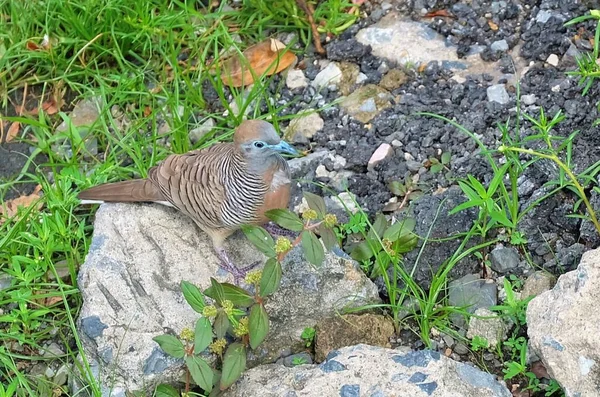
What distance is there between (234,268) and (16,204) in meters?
1.52

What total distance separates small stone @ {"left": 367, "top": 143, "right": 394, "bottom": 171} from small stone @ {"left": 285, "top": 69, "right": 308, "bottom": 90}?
72cm

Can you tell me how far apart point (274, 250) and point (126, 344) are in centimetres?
75

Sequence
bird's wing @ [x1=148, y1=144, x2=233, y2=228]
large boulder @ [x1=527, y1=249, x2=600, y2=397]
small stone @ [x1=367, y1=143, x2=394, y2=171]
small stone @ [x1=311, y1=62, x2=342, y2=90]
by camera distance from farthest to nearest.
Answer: small stone @ [x1=311, y1=62, x2=342, y2=90]
small stone @ [x1=367, y1=143, x2=394, y2=171]
bird's wing @ [x1=148, y1=144, x2=233, y2=228]
large boulder @ [x1=527, y1=249, x2=600, y2=397]

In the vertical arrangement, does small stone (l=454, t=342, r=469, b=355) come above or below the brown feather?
below

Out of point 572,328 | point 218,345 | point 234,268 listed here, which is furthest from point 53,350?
point 572,328

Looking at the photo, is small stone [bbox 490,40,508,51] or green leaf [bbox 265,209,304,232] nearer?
green leaf [bbox 265,209,304,232]

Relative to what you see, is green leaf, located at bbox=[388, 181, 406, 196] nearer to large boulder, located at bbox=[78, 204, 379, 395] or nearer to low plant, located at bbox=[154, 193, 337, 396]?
large boulder, located at bbox=[78, 204, 379, 395]

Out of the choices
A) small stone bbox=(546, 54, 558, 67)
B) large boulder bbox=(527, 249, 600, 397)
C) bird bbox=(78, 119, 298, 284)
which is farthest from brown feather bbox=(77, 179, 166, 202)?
small stone bbox=(546, 54, 558, 67)

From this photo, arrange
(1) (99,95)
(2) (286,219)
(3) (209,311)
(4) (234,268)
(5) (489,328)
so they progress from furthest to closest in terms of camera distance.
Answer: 1. (1) (99,95)
2. (4) (234,268)
3. (5) (489,328)
4. (2) (286,219)
5. (3) (209,311)

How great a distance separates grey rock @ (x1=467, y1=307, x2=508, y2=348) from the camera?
11.6ft

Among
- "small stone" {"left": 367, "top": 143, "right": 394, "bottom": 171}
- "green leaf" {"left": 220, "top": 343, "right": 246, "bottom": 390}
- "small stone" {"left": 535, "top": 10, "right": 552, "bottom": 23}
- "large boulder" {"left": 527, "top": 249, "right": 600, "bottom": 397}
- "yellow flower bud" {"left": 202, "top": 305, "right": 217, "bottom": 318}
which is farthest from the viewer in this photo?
"small stone" {"left": 535, "top": 10, "right": 552, "bottom": 23}

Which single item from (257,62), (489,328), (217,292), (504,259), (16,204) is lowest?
(16,204)

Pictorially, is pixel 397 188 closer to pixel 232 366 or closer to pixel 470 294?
pixel 470 294

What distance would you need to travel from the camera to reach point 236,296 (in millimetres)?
3352
